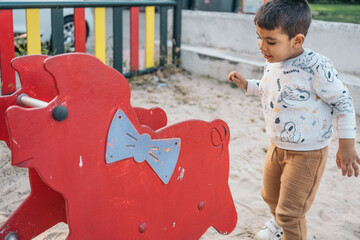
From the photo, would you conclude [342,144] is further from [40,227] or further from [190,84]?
[190,84]

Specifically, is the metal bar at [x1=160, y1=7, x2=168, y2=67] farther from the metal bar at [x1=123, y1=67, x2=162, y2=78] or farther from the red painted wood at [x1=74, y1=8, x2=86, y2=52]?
the red painted wood at [x1=74, y1=8, x2=86, y2=52]

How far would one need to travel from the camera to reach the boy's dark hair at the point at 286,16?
160cm

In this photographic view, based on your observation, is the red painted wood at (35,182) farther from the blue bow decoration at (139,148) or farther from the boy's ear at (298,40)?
the boy's ear at (298,40)

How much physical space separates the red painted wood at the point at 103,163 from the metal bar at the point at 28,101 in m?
0.13

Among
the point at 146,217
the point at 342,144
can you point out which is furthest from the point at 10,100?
the point at 342,144

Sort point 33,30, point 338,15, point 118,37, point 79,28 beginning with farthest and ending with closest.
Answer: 1. point 338,15
2. point 118,37
3. point 79,28
4. point 33,30

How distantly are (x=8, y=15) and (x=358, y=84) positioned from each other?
10.6ft

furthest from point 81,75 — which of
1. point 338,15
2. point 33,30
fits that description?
point 338,15

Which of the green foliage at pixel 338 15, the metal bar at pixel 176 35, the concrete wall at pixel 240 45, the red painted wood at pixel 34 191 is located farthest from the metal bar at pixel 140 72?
the red painted wood at pixel 34 191

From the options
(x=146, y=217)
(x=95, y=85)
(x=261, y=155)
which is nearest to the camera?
(x=95, y=85)

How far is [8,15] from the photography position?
3.54 m

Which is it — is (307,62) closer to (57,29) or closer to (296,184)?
(296,184)

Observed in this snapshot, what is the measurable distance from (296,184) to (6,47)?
2879 mm

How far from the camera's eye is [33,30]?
3795mm
